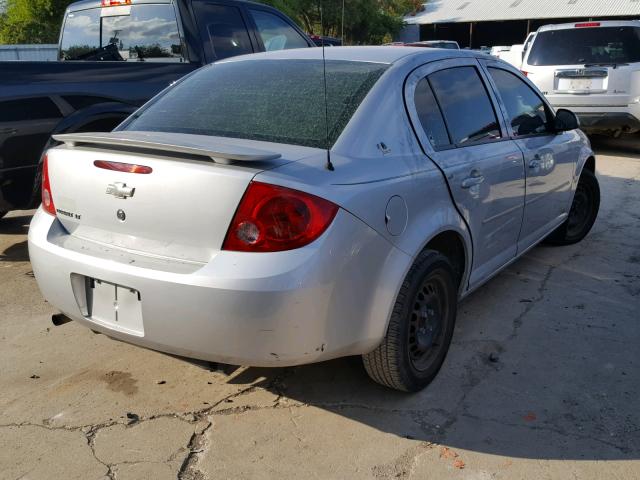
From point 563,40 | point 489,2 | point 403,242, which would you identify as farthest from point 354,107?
point 489,2

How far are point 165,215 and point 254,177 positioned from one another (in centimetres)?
42

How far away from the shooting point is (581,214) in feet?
18.9

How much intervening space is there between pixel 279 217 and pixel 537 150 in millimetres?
2472

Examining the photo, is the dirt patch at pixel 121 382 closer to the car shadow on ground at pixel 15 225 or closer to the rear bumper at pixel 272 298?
the rear bumper at pixel 272 298

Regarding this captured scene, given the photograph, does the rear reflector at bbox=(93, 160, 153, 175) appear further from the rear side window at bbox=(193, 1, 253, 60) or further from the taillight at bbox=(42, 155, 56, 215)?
the rear side window at bbox=(193, 1, 253, 60)

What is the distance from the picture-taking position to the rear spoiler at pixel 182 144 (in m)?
2.52

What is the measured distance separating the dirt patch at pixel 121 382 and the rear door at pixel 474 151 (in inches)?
69.2

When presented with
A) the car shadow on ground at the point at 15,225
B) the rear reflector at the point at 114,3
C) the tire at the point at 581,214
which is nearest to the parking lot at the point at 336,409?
the tire at the point at 581,214

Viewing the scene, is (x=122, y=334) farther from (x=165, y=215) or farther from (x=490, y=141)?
(x=490, y=141)

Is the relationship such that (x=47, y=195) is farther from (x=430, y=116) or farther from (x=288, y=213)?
(x=430, y=116)

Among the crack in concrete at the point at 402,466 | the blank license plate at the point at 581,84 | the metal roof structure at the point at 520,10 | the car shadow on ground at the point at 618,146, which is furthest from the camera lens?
the metal roof structure at the point at 520,10

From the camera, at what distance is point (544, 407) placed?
314cm

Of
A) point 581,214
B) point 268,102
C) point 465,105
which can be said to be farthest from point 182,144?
point 581,214

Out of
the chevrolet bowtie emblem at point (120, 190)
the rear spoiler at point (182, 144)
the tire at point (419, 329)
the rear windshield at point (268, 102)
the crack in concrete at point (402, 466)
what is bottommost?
the crack in concrete at point (402, 466)
